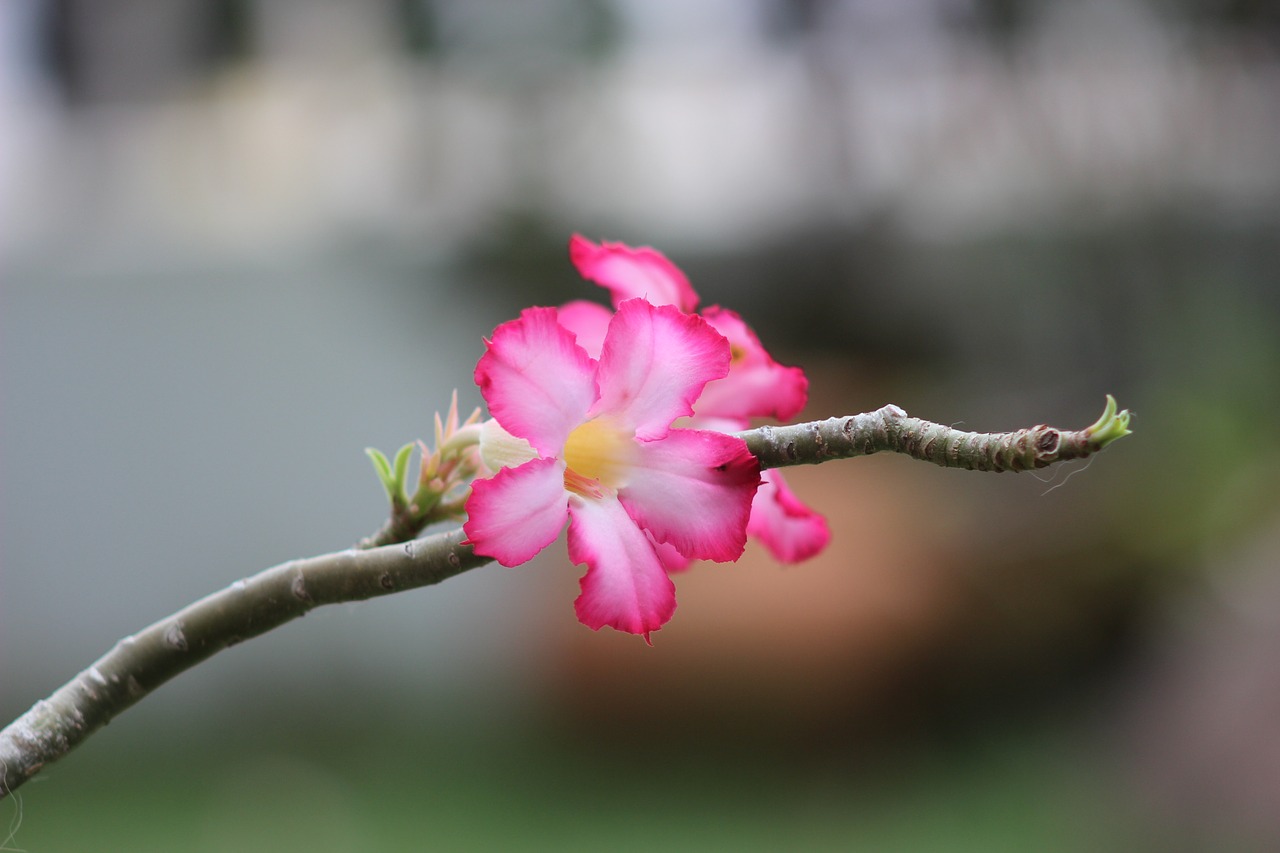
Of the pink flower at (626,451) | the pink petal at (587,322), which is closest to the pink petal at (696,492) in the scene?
the pink flower at (626,451)

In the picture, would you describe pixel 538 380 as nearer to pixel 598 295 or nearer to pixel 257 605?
pixel 257 605

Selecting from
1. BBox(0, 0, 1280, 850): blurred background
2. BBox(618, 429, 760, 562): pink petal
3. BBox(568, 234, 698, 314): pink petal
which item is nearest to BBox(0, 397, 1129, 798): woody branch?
BBox(618, 429, 760, 562): pink petal

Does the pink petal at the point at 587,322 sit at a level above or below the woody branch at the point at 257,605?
above

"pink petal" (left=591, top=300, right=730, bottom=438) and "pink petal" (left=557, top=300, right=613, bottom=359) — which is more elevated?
"pink petal" (left=557, top=300, right=613, bottom=359)

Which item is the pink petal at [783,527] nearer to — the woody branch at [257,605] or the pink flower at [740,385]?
the pink flower at [740,385]

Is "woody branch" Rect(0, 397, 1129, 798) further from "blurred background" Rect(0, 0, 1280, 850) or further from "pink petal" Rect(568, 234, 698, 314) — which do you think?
"blurred background" Rect(0, 0, 1280, 850)

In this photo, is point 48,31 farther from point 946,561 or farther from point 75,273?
point 946,561
